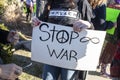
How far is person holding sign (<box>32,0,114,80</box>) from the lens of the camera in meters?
3.42

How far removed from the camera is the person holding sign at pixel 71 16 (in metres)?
3.42

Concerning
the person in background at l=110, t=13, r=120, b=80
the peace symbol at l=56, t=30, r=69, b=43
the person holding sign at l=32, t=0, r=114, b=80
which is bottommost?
the person in background at l=110, t=13, r=120, b=80

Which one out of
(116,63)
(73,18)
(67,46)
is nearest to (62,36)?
(67,46)

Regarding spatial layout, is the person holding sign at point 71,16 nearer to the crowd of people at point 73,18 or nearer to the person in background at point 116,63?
the crowd of people at point 73,18

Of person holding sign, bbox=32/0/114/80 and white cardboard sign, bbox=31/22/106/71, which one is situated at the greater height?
person holding sign, bbox=32/0/114/80

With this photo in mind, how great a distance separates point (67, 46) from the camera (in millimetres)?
3566

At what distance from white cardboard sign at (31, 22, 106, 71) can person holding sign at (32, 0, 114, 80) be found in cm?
6

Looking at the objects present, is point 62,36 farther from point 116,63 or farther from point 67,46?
point 116,63

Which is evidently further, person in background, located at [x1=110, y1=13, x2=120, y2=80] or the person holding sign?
person in background, located at [x1=110, y1=13, x2=120, y2=80]

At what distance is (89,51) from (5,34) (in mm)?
916

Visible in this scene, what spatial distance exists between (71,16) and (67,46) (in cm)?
31

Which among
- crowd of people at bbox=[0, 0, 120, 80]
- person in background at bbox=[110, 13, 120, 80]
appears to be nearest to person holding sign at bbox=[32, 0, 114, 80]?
crowd of people at bbox=[0, 0, 120, 80]

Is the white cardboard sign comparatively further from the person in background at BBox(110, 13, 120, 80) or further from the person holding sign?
the person in background at BBox(110, 13, 120, 80)

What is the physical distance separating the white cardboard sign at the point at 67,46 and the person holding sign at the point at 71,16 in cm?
6
